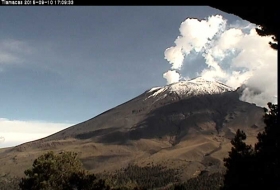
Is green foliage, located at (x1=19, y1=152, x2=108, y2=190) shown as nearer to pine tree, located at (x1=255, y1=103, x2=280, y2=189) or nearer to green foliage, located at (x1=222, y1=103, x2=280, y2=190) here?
green foliage, located at (x1=222, y1=103, x2=280, y2=190)

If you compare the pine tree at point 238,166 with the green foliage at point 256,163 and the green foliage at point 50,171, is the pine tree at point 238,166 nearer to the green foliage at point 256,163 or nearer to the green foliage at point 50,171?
the green foliage at point 256,163

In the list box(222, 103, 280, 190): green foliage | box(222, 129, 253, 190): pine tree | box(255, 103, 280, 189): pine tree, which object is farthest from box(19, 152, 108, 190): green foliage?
box(255, 103, 280, 189): pine tree

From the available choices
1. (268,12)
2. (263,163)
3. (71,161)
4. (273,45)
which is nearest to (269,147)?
(263,163)

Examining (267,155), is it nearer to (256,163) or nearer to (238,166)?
(256,163)

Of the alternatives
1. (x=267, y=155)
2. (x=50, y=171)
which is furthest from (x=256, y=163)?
(x=50, y=171)

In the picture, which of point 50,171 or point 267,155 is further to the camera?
point 50,171

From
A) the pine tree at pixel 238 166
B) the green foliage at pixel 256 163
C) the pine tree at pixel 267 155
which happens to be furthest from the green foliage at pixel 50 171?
the pine tree at pixel 267 155

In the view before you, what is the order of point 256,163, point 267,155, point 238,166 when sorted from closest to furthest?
point 267,155 < point 256,163 < point 238,166

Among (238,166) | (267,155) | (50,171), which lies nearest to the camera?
(267,155)

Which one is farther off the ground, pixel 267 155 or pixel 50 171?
pixel 50 171
